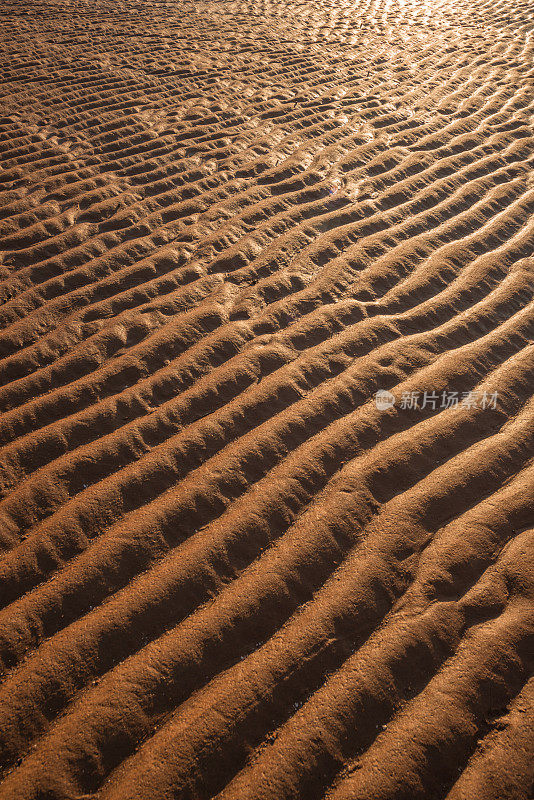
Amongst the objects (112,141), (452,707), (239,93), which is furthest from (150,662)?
(239,93)

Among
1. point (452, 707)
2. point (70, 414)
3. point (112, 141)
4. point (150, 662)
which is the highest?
point (112, 141)

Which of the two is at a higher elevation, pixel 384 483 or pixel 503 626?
pixel 384 483

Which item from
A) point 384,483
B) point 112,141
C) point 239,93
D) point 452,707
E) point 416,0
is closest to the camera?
point 452,707

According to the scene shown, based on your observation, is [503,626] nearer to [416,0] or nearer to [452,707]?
[452,707]

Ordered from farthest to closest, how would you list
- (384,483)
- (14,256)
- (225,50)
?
A: (225,50) → (14,256) → (384,483)

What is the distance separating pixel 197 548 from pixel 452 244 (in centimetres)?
224

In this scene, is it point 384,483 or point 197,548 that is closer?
point 197,548

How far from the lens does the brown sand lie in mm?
1334

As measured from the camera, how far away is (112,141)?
3.80 m

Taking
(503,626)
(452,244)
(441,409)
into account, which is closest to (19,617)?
(503,626)

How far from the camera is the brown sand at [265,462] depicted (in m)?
1.33

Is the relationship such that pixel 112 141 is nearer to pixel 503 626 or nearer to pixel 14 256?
pixel 14 256

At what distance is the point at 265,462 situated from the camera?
1.90 m

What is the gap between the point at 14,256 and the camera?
109 inches
